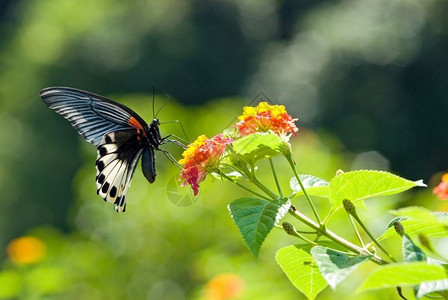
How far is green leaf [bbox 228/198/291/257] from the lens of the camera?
106cm

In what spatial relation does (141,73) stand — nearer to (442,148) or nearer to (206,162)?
(442,148)

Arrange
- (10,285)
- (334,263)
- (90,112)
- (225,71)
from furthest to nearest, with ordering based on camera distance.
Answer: (225,71)
(10,285)
(90,112)
(334,263)

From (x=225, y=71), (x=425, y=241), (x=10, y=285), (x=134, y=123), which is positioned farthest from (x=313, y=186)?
(x=225, y=71)

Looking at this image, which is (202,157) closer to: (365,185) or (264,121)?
(264,121)

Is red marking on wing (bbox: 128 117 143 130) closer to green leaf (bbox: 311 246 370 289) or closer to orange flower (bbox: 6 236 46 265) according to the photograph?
green leaf (bbox: 311 246 370 289)

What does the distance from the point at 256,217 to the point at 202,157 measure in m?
0.19

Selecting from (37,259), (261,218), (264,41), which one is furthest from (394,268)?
(264,41)

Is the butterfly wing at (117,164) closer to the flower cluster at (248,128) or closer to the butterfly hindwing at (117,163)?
the butterfly hindwing at (117,163)

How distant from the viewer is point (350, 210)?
112 centimetres

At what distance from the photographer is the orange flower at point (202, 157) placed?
1223mm

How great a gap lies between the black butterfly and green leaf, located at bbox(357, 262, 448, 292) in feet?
3.98

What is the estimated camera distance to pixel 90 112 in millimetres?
2125

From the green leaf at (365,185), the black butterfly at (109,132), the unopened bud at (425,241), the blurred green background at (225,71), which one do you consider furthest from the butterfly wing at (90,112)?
the blurred green background at (225,71)

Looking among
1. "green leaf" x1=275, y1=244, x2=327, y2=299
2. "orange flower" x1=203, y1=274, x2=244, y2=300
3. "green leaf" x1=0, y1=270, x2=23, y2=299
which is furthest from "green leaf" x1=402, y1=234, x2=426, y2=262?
"green leaf" x1=0, y1=270, x2=23, y2=299
